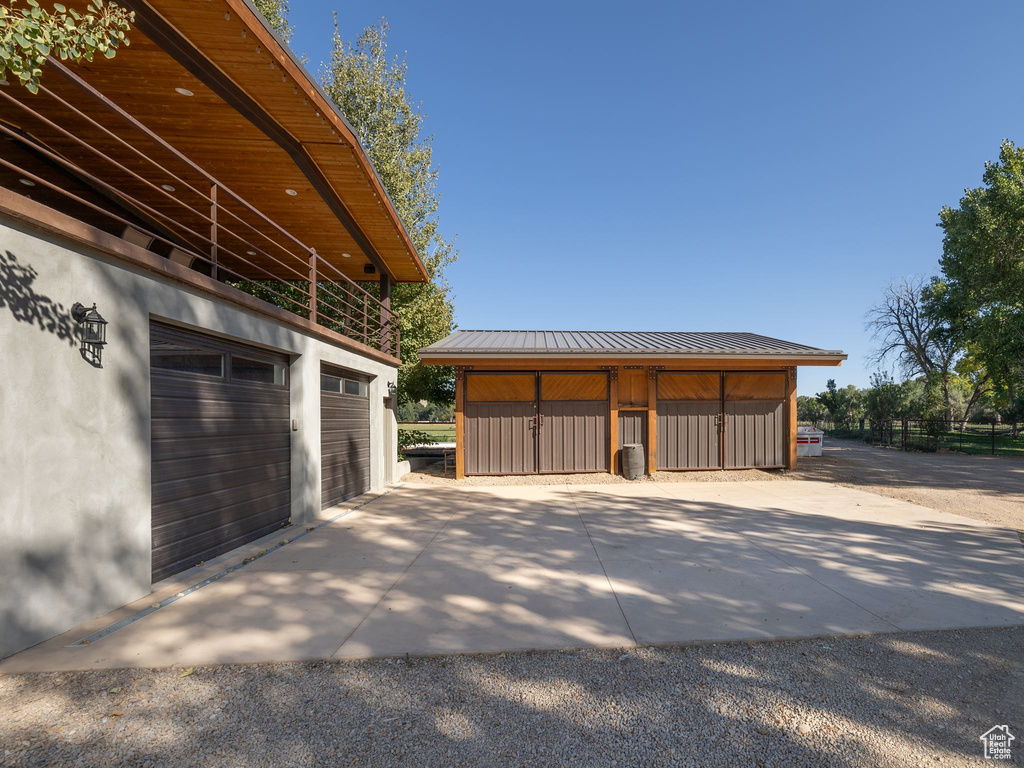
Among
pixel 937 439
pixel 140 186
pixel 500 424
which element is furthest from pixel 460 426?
pixel 937 439

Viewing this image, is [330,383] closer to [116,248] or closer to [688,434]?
[116,248]

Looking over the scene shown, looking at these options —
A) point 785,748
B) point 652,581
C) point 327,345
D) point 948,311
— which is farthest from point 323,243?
point 948,311

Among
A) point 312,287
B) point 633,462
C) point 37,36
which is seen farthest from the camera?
point 633,462

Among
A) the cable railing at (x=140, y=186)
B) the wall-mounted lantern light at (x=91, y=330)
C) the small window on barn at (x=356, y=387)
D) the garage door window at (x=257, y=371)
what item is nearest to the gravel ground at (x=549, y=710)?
the wall-mounted lantern light at (x=91, y=330)

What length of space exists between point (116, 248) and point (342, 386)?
16.6ft

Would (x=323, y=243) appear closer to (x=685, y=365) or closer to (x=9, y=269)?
(x=9, y=269)

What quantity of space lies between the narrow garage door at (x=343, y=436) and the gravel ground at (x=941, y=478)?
10.4 metres

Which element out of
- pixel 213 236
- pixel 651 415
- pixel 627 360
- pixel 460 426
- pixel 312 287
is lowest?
pixel 460 426

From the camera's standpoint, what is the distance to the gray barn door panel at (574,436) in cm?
1157

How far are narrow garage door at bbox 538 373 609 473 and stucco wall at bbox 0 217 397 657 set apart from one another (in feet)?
27.5

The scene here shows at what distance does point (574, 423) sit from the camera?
11.6 metres

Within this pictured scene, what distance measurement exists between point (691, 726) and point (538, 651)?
1.06 meters

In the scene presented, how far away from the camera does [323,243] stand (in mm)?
9711

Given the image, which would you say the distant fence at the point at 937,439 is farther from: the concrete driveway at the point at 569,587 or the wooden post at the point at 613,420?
the wooden post at the point at 613,420
